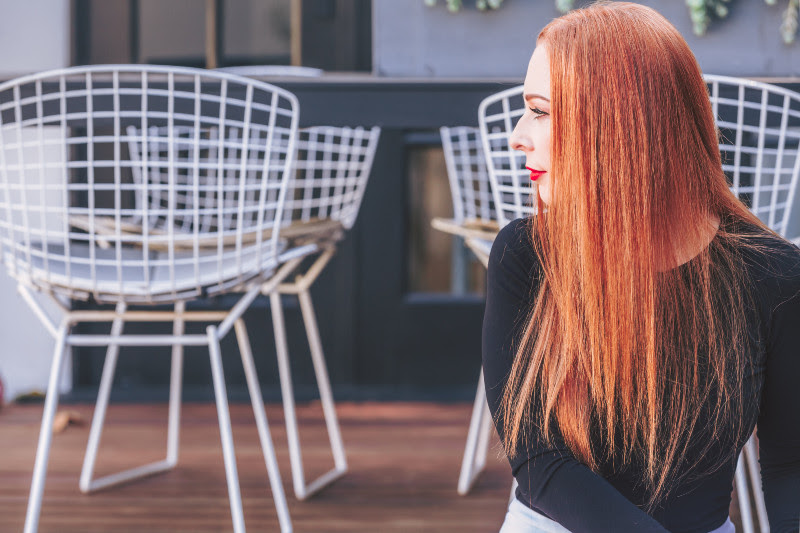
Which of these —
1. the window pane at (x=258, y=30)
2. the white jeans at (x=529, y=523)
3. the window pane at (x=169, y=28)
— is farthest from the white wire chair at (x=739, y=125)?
the window pane at (x=169, y=28)

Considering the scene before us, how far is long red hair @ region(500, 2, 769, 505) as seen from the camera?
0.69m

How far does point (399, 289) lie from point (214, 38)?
1.02 m

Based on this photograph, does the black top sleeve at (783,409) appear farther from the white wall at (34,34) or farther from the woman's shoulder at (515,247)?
the white wall at (34,34)

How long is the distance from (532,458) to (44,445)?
2.72 feet

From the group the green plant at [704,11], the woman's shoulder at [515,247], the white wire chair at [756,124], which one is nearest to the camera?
the woman's shoulder at [515,247]

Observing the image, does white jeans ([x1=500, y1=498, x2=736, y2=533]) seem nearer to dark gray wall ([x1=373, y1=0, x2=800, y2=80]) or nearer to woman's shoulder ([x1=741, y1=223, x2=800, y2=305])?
woman's shoulder ([x1=741, y1=223, x2=800, y2=305])

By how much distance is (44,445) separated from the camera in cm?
120

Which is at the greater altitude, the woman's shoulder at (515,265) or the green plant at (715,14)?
the green plant at (715,14)

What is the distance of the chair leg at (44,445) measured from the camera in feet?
3.89

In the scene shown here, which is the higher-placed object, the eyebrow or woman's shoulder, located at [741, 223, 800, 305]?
the eyebrow

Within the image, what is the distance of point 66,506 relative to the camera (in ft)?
5.29

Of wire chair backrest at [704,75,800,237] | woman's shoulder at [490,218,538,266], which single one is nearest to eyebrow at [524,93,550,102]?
woman's shoulder at [490,218,538,266]

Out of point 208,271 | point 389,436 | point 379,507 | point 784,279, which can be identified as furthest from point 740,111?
point 389,436

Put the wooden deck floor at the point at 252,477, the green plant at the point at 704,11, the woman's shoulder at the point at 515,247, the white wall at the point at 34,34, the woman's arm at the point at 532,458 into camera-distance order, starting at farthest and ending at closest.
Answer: the white wall at the point at 34,34 → the wooden deck floor at the point at 252,477 → the green plant at the point at 704,11 → the woman's shoulder at the point at 515,247 → the woman's arm at the point at 532,458
